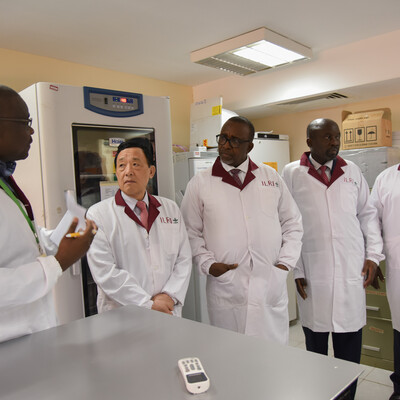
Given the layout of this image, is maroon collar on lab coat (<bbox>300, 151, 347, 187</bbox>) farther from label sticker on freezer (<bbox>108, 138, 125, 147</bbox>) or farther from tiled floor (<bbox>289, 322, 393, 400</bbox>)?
tiled floor (<bbox>289, 322, 393, 400</bbox>)

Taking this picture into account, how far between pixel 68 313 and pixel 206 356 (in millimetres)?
1399

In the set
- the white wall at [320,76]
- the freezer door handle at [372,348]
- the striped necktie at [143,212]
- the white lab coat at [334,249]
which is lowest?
the freezer door handle at [372,348]

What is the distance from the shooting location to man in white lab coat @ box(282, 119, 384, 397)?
231 centimetres

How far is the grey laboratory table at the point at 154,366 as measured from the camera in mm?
732

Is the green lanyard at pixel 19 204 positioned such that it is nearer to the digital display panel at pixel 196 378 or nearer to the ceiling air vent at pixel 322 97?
the digital display panel at pixel 196 378

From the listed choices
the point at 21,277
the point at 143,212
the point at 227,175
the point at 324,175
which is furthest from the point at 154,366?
the point at 324,175

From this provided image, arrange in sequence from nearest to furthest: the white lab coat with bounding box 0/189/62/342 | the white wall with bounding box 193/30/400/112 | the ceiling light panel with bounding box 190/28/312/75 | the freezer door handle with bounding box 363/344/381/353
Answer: the white lab coat with bounding box 0/189/62/342 < the freezer door handle with bounding box 363/344/381/353 < the ceiling light panel with bounding box 190/28/312/75 < the white wall with bounding box 193/30/400/112

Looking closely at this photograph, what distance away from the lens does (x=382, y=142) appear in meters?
3.21

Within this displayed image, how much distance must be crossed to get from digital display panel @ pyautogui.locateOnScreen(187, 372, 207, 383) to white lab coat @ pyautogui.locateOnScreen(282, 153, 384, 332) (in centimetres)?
174

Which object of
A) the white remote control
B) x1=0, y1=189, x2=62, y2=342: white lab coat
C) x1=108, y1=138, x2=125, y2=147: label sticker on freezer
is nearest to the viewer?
the white remote control

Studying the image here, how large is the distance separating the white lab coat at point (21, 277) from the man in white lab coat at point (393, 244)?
201 centimetres

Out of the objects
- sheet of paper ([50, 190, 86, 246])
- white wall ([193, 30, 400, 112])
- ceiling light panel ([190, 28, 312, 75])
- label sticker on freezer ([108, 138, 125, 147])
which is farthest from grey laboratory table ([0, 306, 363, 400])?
white wall ([193, 30, 400, 112])

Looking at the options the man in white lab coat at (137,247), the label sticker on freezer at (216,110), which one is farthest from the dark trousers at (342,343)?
the label sticker on freezer at (216,110)

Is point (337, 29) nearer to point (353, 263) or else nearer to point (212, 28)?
point (212, 28)
